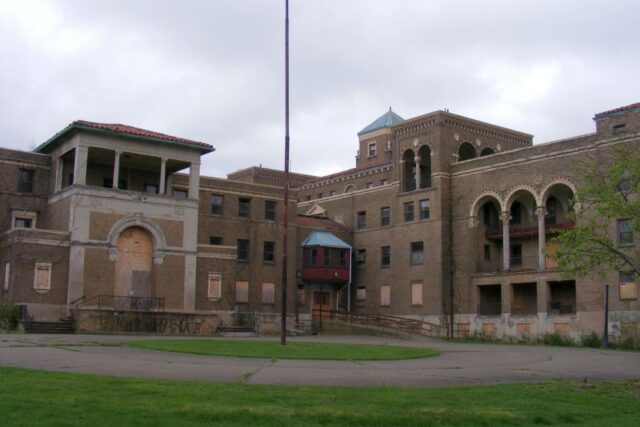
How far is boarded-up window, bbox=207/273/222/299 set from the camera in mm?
52625

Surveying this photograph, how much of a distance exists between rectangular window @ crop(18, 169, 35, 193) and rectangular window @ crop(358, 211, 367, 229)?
27889mm

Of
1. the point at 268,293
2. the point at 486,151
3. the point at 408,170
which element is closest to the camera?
the point at 268,293

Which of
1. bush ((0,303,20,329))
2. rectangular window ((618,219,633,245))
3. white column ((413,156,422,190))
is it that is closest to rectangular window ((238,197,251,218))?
white column ((413,156,422,190))

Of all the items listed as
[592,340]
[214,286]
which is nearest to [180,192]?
[214,286]

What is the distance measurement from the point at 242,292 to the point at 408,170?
56.9 ft

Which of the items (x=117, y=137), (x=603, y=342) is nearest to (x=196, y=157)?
(x=117, y=137)

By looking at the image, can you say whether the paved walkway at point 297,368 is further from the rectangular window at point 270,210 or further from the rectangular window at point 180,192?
the rectangular window at point 270,210

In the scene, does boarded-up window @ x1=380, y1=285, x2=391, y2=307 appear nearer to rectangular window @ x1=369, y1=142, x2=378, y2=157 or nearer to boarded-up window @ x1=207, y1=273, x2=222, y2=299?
boarded-up window @ x1=207, y1=273, x2=222, y2=299

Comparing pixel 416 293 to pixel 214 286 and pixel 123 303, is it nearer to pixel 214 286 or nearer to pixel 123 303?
pixel 214 286

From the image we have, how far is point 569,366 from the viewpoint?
2489 centimetres

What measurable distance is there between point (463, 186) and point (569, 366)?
111 feet

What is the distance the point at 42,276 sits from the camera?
4494 cm

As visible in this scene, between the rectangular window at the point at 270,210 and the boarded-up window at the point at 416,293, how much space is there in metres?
12.4

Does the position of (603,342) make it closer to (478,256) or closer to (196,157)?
(478,256)
